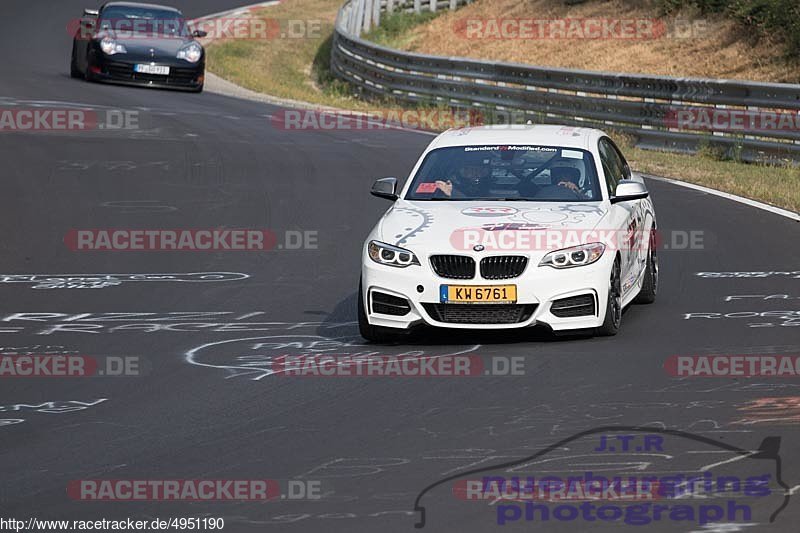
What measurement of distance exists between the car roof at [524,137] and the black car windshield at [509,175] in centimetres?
9

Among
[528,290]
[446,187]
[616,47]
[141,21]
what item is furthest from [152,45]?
[528,290]

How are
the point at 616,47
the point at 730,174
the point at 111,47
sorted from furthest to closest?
the point at 616,47 → the point at 111,47 → the point at 730,174

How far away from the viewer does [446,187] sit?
1102cm

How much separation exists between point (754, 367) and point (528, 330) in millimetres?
1828

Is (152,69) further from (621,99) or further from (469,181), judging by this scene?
(469,181)

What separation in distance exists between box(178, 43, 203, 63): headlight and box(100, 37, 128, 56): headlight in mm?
1066

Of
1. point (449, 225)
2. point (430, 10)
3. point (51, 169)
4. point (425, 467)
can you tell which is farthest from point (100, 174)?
point (430, 10)

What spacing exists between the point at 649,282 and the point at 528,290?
209 cm

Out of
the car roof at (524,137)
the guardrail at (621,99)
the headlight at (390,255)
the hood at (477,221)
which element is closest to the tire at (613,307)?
the hood at (477,221)

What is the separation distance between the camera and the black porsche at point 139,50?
28.6 m

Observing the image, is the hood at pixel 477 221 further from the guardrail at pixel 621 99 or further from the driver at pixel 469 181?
the guardrail at pixel 621 99

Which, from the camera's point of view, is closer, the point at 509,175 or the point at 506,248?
the point at 506,248

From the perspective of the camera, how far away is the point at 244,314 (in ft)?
37.9

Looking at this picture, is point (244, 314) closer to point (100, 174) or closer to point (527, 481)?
point (527, 481)
